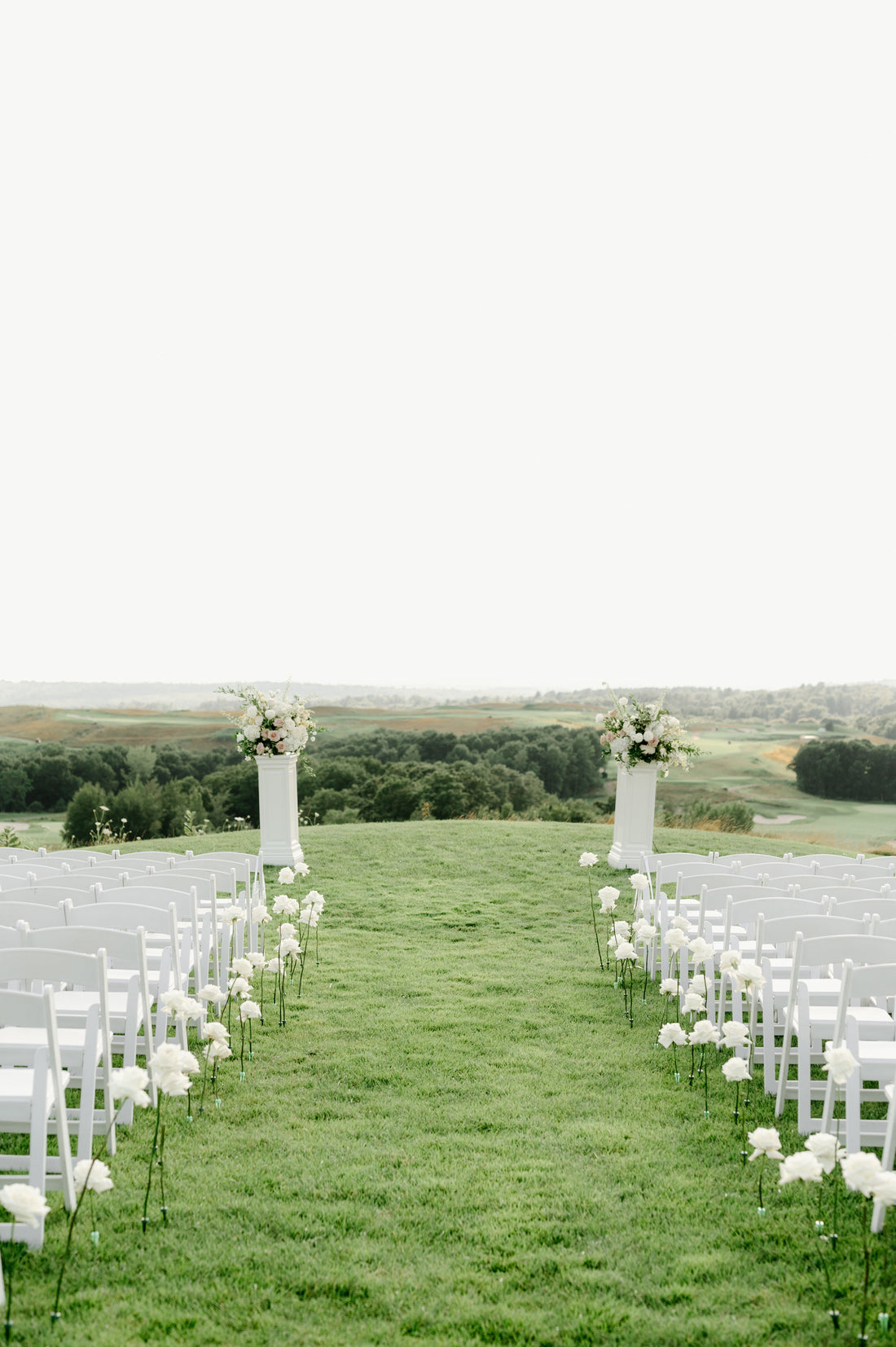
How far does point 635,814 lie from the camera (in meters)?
10.2

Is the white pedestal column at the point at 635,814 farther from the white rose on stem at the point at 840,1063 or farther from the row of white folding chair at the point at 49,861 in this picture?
the white rose on stem at the point at 840,1063

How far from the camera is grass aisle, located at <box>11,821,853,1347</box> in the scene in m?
2.47

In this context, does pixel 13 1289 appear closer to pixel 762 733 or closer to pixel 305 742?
pixel 305 742

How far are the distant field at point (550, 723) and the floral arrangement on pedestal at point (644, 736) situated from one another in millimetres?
8965

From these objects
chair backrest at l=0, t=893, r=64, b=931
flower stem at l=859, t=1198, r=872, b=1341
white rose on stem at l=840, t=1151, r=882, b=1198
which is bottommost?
flower stem at l=859, t=1198, r=872, b=1341

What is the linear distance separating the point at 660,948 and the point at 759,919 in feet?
7.90

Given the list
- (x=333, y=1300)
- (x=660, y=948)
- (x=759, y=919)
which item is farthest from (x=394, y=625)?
(x=333, y=1300)

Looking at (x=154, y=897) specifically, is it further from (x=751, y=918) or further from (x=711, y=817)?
(x=711, y=817)

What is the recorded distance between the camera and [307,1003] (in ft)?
19.2

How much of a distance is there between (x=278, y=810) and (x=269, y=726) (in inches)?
41.6

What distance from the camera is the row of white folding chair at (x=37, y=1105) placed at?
276 centimetres

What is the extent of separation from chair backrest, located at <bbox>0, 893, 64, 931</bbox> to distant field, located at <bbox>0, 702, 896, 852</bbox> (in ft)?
51.1

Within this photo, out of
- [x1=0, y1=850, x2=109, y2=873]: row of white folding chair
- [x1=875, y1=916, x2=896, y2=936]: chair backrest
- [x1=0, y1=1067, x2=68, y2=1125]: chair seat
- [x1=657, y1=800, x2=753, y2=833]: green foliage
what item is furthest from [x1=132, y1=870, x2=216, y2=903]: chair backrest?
[x1=657, y1=800, x2=753, y2=833]: green foliage

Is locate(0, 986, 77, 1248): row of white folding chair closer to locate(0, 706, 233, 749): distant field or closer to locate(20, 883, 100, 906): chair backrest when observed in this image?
locate(20, 883, 100, 906): chair backrest
